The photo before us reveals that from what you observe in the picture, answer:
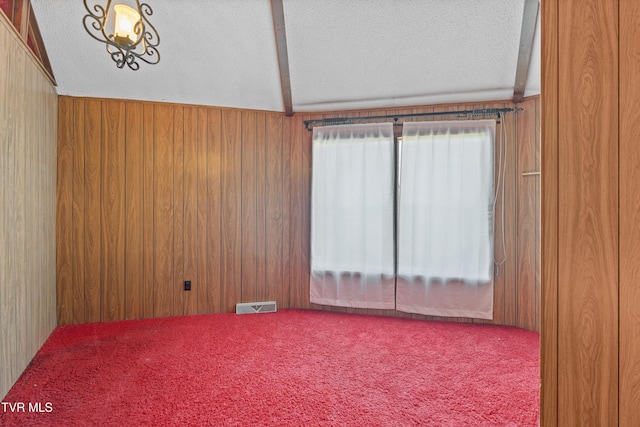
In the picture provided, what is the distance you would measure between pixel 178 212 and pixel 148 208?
266 millimetres

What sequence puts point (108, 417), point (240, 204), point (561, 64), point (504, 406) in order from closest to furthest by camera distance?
point (561, 64) < point (108, 417) < point (504, 406) < point (240, 204)

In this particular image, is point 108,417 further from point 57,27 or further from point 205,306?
point 57,27

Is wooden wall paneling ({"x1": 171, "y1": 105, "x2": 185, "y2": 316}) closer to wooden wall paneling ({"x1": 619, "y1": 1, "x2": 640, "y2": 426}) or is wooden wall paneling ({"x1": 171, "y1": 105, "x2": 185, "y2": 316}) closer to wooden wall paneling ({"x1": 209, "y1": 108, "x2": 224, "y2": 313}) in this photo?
wooden wall paneling ({"x1": 209, "y1": 108, "x2": 224, "y2": 313})

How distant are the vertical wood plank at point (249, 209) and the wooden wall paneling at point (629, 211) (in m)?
2.68

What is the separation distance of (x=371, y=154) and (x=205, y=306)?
2.22 m

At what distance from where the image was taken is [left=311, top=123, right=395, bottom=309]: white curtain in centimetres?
293

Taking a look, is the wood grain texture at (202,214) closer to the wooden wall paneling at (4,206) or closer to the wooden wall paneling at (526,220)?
the wooden wall paneling at (4,206)

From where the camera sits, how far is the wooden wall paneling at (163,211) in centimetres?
287

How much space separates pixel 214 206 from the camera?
118 inches

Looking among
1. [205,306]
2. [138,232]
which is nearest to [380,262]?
[205,306]

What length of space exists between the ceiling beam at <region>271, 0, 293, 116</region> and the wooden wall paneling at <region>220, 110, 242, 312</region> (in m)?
0.52

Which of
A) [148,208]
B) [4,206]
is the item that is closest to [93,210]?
[148,208]

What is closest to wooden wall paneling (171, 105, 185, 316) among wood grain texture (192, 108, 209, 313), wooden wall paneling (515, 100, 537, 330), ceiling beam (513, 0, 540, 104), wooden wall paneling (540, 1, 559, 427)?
wood grain texture (192, 108, 209, 313)

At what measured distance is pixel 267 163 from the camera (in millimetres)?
3104
